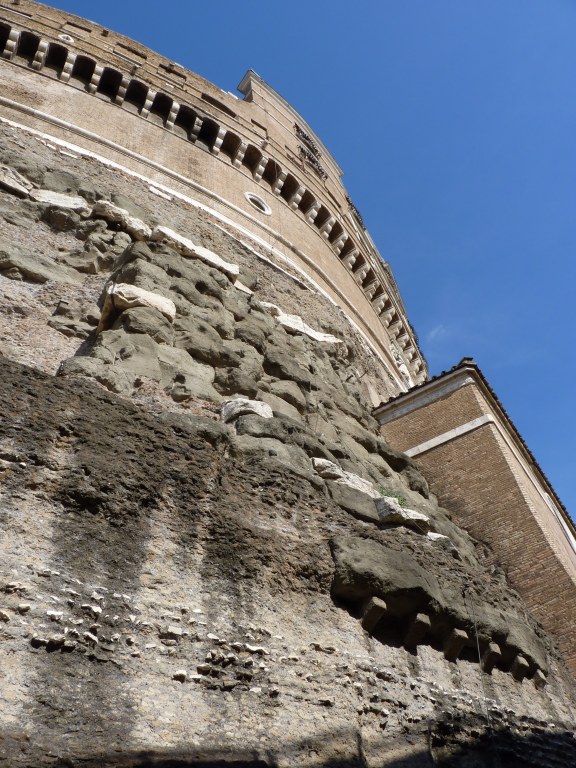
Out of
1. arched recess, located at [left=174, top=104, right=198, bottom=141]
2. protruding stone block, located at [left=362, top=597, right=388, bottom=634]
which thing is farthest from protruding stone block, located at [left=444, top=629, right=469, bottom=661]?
arched recess, located at [left=174, top=104, right=198, bottom=141]

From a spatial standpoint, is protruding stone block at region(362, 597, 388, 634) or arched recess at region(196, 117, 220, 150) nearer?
protruding stone block at region(362, 597, 388, 634)

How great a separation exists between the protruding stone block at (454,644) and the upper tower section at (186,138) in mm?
8593

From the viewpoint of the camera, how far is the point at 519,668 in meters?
6.15

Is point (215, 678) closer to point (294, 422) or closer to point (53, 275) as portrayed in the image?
point (294, 422)

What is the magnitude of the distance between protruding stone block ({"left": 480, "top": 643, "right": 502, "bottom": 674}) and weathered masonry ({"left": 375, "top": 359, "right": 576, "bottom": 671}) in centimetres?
223

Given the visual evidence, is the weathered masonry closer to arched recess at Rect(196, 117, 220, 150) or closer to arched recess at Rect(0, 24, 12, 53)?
arched recess at Rect(196, 117, 220, 150)

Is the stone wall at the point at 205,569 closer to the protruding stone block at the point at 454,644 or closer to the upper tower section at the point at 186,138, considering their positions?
the protruding stone block at the point at 454,644

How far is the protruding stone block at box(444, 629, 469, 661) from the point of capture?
553 centimetres

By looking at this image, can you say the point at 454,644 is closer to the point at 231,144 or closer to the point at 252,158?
the point at 231,144

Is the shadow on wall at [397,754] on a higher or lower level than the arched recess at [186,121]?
lower

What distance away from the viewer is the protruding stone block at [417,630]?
5.25m

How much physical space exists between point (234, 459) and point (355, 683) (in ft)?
5.93

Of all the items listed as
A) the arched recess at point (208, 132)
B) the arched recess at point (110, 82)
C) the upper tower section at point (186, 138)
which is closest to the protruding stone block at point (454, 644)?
the upper tower section at point (186, 138)

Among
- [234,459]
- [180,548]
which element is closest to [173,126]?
[234,459]
